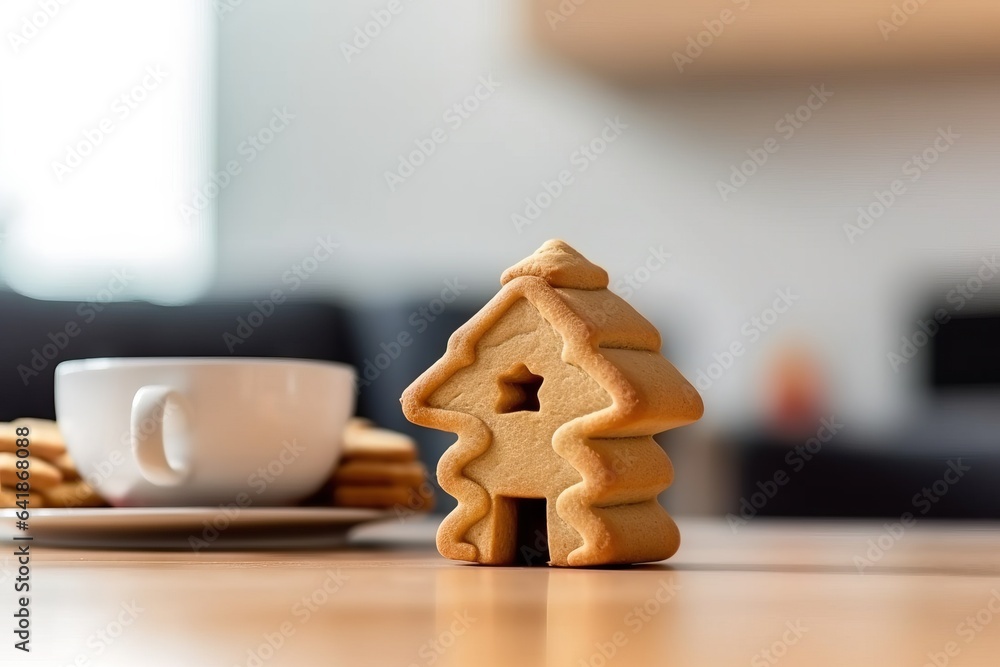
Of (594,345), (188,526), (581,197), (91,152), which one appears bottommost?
(188,526)

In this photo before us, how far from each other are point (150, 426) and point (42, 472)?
0.68 feet

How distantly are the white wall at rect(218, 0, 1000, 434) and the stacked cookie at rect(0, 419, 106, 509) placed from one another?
259cm

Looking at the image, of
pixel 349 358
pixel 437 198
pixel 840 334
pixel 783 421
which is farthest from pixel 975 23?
pixel 349 358

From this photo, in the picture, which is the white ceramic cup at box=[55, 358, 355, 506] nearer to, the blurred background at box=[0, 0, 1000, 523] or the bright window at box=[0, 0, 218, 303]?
the blurred background at box=[0, 0, 1000, 523]

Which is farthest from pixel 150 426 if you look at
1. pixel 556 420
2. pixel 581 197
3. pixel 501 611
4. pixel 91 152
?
pixel 91 152

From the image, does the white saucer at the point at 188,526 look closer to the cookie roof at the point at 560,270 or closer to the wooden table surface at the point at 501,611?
the wooden table surface at the point at 501,611

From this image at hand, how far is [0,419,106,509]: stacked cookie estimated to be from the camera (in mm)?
943

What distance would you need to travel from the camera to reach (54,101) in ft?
11.8

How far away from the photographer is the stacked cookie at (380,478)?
1.01 meters

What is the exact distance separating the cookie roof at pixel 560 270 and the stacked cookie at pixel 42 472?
1.52 ft

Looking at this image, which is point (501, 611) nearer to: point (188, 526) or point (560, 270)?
point (560, 270)

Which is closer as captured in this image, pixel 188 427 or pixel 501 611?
pixel 501 611

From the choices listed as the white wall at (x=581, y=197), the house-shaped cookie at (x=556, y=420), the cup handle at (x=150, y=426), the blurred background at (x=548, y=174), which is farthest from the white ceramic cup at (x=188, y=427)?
the white wall at (x=581, y=197)

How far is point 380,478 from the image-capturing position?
3.37 feet
